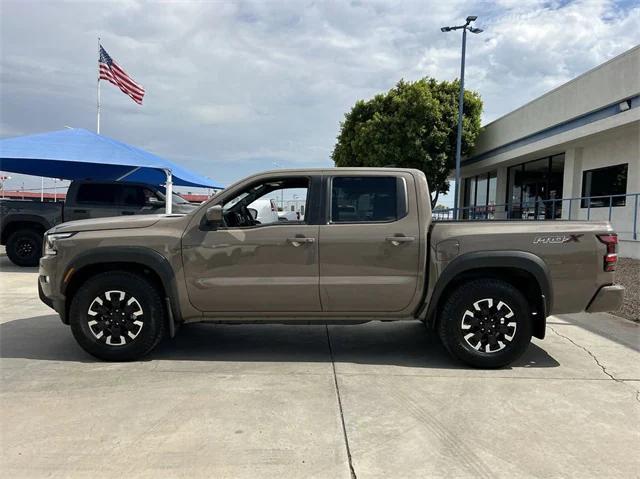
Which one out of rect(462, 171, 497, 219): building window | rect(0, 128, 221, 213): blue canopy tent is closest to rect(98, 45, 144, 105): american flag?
rect(0, 128, 221, 213): blue canopy tent

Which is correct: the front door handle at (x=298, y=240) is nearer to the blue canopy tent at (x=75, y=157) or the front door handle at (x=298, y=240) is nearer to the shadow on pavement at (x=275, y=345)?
the shadow on pavement at (x=275, y=345)

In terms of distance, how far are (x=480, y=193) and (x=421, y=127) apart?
7.06 metres

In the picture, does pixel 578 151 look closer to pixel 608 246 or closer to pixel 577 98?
pixel 577 98

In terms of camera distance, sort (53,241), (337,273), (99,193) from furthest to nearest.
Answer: (99,193), (53,241), (337,273)

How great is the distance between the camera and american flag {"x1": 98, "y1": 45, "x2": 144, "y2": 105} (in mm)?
21359

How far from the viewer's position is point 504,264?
4562mm

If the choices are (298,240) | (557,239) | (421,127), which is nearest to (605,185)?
(421,127)

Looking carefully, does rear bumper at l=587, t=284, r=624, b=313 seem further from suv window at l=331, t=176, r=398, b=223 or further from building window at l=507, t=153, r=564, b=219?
building window at l=507, t=153, r=564, b=219

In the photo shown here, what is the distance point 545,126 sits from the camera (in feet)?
61.0

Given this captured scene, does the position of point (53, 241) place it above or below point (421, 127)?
below

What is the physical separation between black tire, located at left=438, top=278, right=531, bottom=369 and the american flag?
788 inches

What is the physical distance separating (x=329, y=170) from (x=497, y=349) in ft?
7.65

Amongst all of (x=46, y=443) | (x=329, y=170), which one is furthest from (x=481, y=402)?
(x=46, y=443)

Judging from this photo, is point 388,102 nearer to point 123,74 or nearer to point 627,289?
point 123,74
